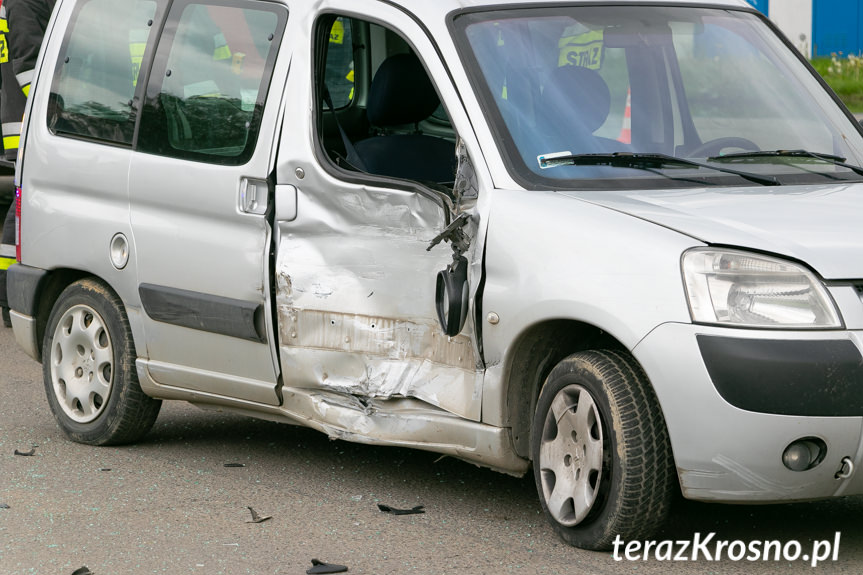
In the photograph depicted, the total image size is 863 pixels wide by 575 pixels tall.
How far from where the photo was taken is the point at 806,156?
5344 mm

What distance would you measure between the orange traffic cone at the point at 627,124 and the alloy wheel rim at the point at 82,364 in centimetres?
246

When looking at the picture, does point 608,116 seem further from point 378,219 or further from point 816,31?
point 816,31

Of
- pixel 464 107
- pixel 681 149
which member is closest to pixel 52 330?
pixel 464 107

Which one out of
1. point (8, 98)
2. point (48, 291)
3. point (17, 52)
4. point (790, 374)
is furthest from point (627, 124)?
point (8, 98)

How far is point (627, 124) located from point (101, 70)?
2.46 m

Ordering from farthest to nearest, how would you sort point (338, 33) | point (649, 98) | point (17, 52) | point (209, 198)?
point (17, 52) < point (338, 33) < point (209, 198) < point (649, 98)

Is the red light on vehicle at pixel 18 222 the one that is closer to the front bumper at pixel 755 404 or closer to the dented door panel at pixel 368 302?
the dented door panel at pixel 368 302

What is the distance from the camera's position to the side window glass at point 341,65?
6.47 metres

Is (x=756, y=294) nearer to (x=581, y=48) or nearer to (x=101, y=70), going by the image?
(x=581, y=48)

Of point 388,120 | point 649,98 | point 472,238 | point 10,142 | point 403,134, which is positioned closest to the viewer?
point 472,238

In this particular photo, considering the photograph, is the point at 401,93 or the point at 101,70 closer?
the point at 401,93

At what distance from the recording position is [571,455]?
482 centimetres

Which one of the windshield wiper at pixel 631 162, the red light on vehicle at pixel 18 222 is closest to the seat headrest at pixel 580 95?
the windshield wiper at pixel 631 162

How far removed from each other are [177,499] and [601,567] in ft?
5.70
